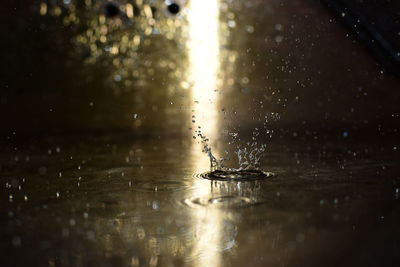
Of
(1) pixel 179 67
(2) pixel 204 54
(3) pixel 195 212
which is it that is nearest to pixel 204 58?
(2) pixel 204 54

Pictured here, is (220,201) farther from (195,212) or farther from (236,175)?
(236,175)

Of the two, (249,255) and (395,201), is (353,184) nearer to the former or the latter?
(395,201)

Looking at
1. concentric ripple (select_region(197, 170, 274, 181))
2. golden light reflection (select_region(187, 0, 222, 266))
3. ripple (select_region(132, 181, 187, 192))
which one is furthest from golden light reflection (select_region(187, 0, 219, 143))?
ripple (select_region(132, 181, 187, 192))

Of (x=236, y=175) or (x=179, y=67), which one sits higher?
Answer: (x=179, y=67)

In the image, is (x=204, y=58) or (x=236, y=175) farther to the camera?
(x=204, y=58)

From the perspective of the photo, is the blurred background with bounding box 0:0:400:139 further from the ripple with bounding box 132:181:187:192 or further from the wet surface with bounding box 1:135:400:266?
the ripple with bounding box 132:181:187:192

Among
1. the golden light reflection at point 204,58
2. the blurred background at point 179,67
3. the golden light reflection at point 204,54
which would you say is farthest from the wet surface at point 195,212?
the golden light reflection at point 204,54

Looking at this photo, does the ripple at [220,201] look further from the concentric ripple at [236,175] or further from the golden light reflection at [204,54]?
the golden light reflection at [204,54]
